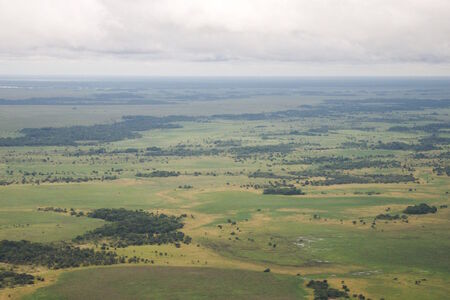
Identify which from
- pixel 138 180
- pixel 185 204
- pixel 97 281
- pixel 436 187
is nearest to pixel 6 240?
pixel 97 281

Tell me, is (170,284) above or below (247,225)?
above

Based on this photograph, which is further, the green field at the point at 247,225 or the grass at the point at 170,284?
the green field at the point at 247,225

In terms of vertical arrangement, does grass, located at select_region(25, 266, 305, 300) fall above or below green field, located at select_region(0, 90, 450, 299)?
above

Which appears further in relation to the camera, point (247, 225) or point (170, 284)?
point (247, 225)

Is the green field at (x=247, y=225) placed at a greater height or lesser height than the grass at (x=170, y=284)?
lesser

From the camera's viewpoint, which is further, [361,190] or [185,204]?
[361,190]

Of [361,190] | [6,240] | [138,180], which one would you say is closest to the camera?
[6,240]

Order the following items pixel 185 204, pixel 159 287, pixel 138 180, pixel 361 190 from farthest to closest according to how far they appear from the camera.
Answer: pixel 138 180 < pixel 361 190 < pixel 185 204 < pixel 159 287

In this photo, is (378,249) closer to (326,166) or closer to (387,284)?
(387,284)

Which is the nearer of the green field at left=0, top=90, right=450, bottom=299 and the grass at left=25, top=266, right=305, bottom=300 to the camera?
the grass at left=25, top=266, right=305, bottom=300
